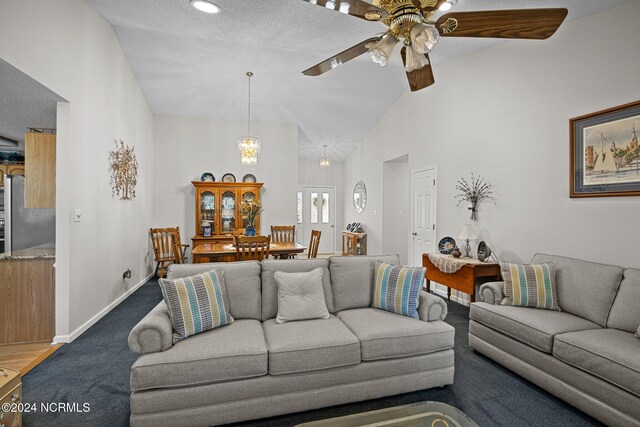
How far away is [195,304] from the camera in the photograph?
2062 mm

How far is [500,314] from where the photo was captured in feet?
8.21

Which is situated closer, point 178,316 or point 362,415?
point 362,415

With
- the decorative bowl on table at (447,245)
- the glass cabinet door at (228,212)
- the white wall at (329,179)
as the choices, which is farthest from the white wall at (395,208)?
the glass cabinet door at (228,212)

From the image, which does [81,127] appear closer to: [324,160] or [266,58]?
[266,58]

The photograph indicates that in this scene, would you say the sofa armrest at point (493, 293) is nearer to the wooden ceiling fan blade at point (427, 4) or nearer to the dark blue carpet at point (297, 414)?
the dark blue carpet at point (297, 414)

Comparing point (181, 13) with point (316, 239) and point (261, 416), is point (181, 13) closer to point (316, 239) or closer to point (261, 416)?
point (316, 239)

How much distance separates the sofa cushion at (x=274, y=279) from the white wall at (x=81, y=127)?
199 cm

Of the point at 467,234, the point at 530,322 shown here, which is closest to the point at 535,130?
the point at 467,234

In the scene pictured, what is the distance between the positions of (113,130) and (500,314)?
15.5 feet

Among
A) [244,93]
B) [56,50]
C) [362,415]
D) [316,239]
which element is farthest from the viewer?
[244,93]

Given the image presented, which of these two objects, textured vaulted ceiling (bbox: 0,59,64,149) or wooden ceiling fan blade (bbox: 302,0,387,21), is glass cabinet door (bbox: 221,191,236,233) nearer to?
textured vaulted ceiling (bbox: 0,59,64,149)

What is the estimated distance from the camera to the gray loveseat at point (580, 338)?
1764 mm

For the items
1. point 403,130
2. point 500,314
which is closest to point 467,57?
point 403,130

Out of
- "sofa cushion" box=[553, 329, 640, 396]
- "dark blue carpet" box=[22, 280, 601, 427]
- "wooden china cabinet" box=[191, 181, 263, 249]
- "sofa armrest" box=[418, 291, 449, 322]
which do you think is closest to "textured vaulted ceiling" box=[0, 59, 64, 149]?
"dark blue carpet" box=[22, 280, 601, 427]
